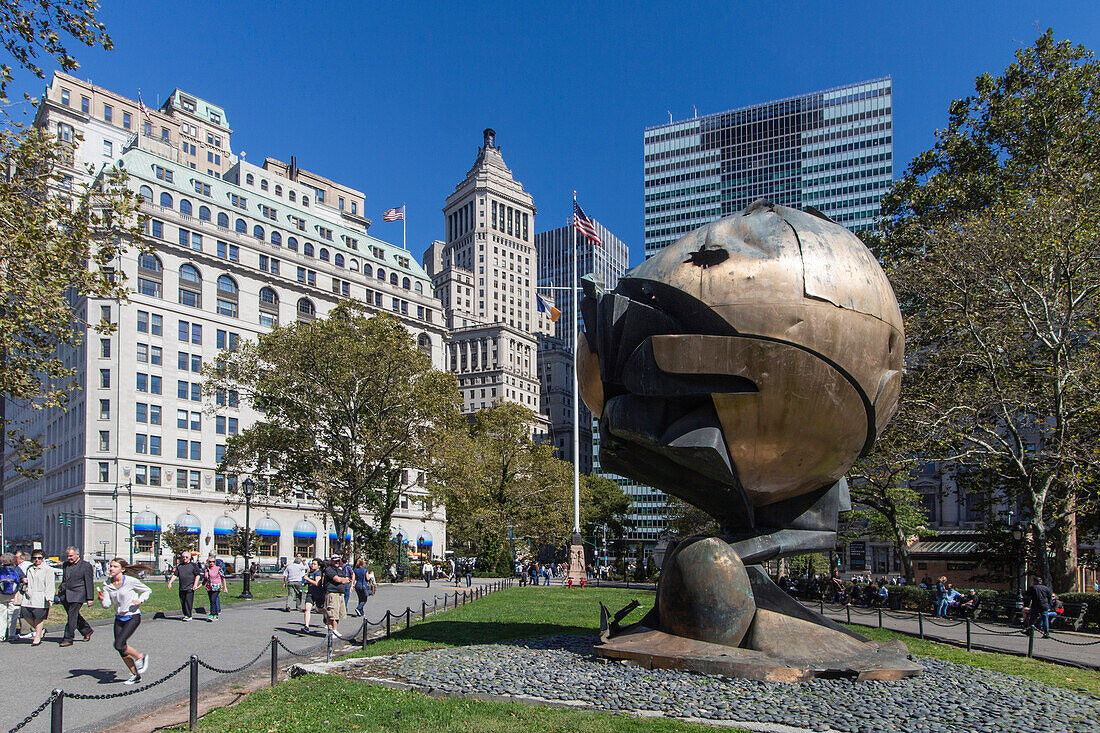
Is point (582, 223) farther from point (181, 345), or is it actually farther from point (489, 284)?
point (489, 284)

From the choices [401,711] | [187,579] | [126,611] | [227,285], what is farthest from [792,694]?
[227,285]

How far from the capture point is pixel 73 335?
2105cm

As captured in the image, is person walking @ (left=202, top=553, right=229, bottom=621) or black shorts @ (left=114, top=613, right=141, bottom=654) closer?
black shorts @ (left=114, top=613, right=141, bottom=654)

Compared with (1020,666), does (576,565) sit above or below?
below

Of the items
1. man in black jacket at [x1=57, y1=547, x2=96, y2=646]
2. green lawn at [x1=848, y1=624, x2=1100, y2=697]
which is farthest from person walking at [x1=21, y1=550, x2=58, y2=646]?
green lawn at [x1=848, y1=624, x2=1100, y2=697]

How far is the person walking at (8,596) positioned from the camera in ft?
54.4

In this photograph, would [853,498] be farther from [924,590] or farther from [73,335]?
[73,335]

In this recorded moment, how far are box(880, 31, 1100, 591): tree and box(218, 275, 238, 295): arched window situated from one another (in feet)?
195

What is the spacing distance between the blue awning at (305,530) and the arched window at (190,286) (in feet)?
68.9

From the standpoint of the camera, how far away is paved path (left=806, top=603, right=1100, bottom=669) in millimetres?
16859

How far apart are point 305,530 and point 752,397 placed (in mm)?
67148

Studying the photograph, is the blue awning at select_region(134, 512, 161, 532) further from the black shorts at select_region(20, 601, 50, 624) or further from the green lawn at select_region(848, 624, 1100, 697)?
the green lawn at select_region(848, 624, 1100, 697)

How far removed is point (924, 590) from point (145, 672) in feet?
86.7

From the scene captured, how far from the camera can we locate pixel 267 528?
226 feet
